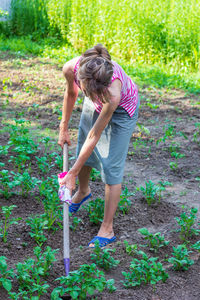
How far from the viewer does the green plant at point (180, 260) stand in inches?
113

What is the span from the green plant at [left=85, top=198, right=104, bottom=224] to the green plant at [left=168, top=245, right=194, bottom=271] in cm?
77

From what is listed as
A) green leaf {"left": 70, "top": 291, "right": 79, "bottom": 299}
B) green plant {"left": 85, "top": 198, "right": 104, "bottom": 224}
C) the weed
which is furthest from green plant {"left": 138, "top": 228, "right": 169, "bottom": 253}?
the weed

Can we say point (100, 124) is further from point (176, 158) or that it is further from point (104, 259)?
point (176, 158)

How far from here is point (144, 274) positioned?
9.23 feet

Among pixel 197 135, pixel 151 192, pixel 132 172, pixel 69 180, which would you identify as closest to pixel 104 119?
pixel 69 180

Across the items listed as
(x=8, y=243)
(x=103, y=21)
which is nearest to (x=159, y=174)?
(x=8, y=243)

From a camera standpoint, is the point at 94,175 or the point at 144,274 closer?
the point at 144,274

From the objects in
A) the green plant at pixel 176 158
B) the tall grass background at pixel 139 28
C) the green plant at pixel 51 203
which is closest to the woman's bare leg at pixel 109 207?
the green plant at pixel 51 203

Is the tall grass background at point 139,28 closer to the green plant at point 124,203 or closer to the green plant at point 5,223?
the green plant at point 124,203

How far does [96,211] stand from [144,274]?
34.6 inches

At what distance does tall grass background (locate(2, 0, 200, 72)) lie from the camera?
27.1 ft

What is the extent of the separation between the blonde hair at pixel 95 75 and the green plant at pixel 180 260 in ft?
3.83

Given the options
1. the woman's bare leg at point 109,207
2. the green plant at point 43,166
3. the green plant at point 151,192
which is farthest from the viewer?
the green plant at point 43,166

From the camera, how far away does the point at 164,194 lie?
4.20 meters
